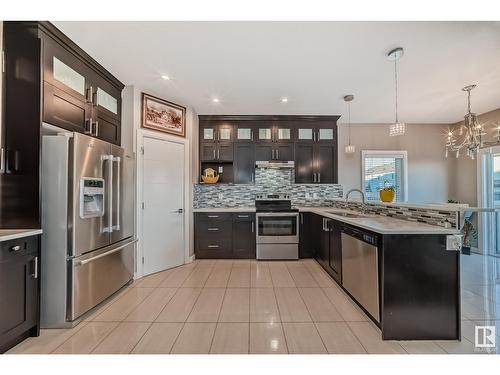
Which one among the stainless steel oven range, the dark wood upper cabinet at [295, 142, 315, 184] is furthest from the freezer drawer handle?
the dark wood upper cabinet at [295, 142, 315, 184]

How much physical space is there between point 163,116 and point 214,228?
2.04 metres

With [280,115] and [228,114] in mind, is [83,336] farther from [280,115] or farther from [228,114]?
[280,115]

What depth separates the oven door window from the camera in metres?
4.28

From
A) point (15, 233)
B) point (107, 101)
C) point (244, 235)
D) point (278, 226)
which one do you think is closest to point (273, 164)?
point (278, 226)

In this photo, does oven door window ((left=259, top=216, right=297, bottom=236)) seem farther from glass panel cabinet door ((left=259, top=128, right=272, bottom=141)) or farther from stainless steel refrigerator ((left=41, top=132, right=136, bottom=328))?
stainless steel refrigerator ((left=41, top=132, right=136, bottom=328))

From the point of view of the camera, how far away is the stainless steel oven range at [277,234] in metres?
4.26

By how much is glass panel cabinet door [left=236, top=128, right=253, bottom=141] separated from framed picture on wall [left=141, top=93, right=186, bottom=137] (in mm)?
1115

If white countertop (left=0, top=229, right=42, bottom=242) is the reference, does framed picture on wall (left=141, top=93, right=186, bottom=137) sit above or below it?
above

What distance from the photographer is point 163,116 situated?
3740mm

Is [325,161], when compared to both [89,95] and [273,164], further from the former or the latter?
[89,95]

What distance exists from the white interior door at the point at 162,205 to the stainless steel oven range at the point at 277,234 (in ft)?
4.35

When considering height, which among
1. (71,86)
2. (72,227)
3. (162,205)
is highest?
(71,86)
